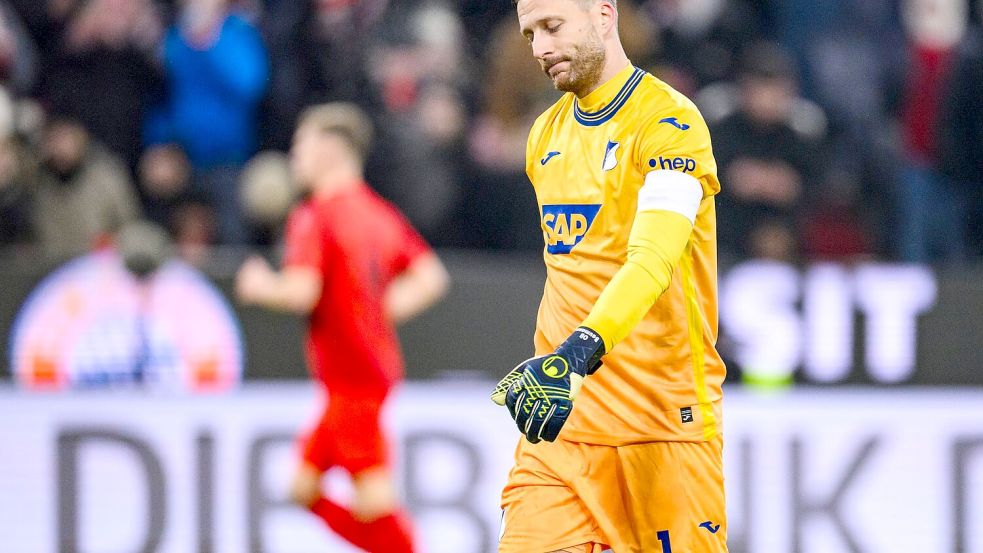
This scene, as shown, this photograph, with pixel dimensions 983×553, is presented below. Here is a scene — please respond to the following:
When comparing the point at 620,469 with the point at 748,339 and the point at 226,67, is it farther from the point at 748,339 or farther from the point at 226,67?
the point at 226,67

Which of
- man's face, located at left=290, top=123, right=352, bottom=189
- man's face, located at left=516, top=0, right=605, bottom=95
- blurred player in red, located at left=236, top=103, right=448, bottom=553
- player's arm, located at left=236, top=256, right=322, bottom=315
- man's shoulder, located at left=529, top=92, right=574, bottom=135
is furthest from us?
man's face, located at left=290, top=123, right=352, bottom=189

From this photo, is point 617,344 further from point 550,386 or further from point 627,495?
point 550,386

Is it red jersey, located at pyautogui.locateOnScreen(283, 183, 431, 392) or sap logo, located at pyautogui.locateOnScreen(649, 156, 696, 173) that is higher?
red jersey, located at pyautogui.locateOnScreen(283, 183, 431, 392)

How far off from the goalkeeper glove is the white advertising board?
4.04 metres

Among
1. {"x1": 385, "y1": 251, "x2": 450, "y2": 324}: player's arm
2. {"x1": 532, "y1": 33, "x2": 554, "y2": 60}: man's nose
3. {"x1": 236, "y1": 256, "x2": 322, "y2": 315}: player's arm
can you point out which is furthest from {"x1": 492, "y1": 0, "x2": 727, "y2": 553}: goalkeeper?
{"x1": 385, "y1": 251, "x2": 450, "y2": 324}: player's arm

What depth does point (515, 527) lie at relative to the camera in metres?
3.97

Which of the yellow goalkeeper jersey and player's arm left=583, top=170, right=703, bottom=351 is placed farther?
the yellow goalkeeper jersey

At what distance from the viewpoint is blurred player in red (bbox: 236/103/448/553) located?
23.5 feet

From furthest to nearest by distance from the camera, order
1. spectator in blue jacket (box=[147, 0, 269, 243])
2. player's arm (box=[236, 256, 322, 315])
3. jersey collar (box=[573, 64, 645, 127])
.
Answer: spectator in blue jacket (box=[147, 0, 269, 243])
player's arm (box=[236, 256, 322, 315])
jersey collar (box=[573, 64, 645, 127])

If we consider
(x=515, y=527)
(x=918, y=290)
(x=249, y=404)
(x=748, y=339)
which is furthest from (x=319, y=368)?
(x=515, y=527)

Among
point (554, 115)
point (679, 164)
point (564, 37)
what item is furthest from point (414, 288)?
point (679, 164)

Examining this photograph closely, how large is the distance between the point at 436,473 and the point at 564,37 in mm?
4059

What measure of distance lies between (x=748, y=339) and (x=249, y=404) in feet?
8.21

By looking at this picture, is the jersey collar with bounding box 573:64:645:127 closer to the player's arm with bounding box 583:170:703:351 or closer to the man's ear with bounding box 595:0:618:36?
the man's ear with bounding box 595:0:618:36
